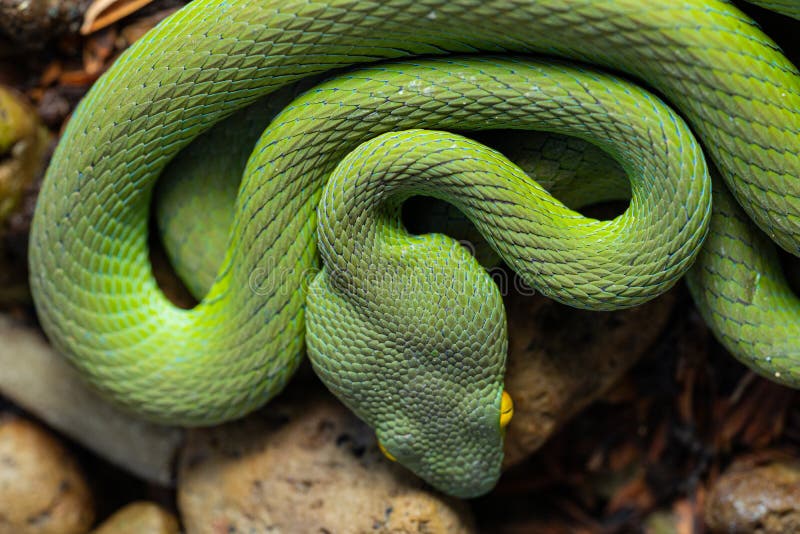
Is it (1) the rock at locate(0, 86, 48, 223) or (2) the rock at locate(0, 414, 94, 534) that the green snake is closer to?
(1) the rock at locate(0, 86, 48, 223)

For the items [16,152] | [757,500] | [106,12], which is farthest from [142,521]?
[757,500]

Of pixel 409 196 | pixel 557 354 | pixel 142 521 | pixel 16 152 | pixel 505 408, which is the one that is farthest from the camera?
pixel 142 521

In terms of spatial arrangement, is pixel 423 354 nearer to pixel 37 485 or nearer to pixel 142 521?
pixel 142 521

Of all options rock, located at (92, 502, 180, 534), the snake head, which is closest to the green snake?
the snake head

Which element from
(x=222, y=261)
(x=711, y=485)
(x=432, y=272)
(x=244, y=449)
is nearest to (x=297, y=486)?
(x=244, y=449)

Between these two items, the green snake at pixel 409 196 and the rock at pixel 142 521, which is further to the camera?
the rock at pixel 142 521

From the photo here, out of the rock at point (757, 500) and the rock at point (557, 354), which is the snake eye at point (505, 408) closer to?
the rock at point (557, 354)

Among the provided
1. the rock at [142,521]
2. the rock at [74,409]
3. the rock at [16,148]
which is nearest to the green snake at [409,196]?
the rock at [16,148]
